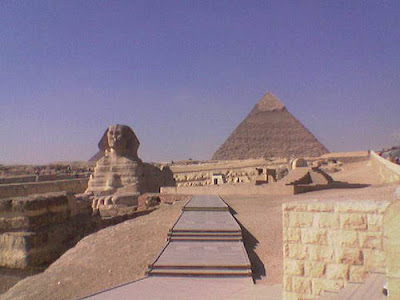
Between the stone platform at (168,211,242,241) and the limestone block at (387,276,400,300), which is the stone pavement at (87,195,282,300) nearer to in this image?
the stone platform at (168,211,242,241)

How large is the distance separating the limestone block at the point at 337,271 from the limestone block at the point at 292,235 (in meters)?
0.34

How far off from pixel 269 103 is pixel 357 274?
402 ft

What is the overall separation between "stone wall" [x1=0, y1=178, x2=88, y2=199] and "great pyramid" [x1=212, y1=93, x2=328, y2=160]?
8607cm

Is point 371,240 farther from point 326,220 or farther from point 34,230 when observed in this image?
point 34,230

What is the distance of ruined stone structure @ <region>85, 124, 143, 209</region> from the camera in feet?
50.5

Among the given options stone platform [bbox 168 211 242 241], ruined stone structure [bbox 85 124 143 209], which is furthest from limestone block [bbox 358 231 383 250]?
ruined stone structure [bbox 85 124 143 209]

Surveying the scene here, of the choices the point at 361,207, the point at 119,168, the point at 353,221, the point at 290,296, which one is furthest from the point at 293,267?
the point at 119,168

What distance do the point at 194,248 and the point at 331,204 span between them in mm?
3033

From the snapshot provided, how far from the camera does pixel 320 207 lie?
11.1 feet

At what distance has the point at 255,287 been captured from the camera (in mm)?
4328

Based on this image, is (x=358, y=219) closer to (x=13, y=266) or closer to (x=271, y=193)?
(x=13, y=266)

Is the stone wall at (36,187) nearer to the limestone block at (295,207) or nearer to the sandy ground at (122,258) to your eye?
the sandy ground at (122,258)

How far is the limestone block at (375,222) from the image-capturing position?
306 centimetres

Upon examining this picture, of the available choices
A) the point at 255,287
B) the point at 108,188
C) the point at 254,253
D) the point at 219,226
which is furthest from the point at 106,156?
the point at 255,287
